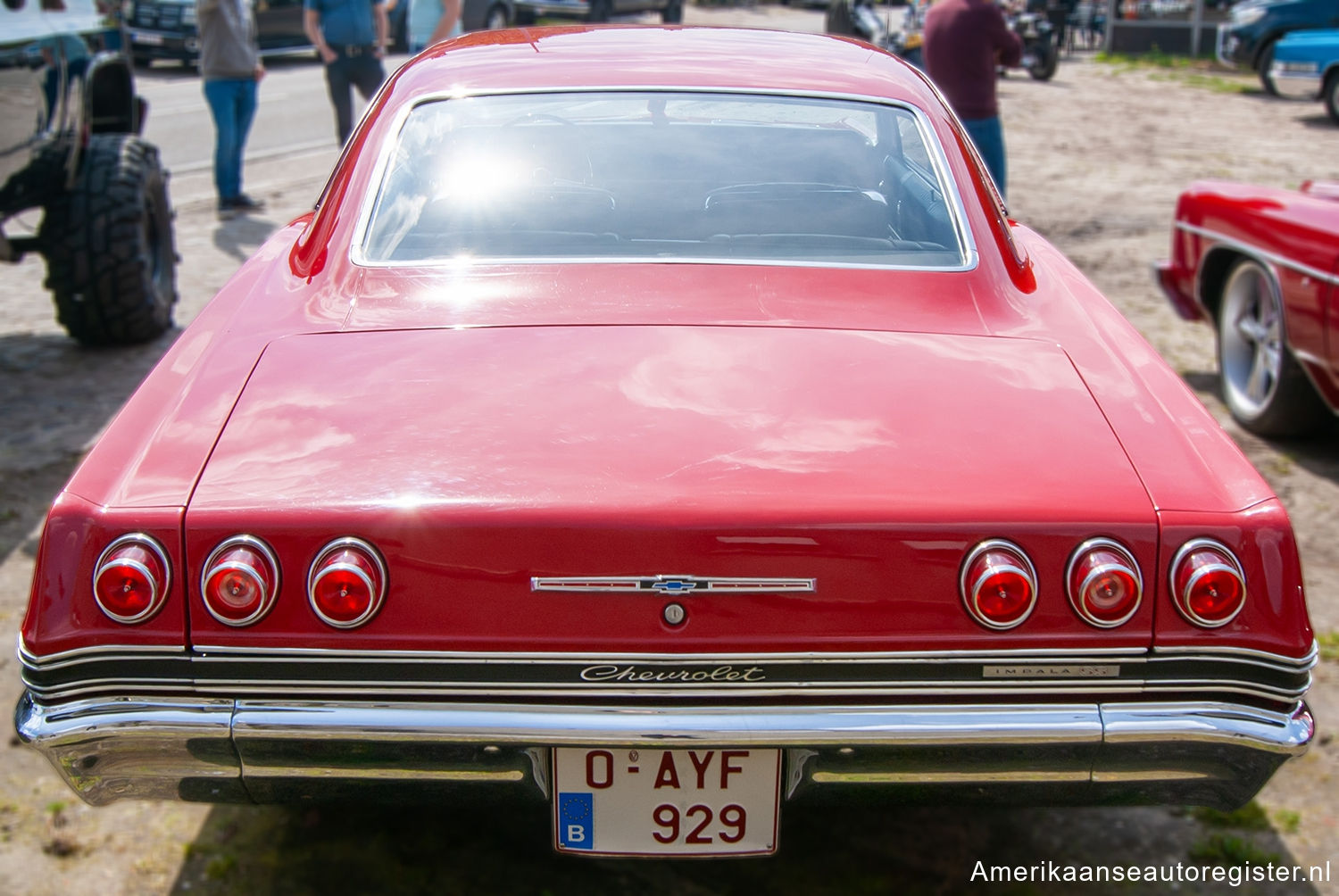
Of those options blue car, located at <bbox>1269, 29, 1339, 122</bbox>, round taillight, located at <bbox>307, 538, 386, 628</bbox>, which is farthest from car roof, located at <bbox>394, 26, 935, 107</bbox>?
blue car, located at <bbox>1269, 29, 1339, 122</bbox>

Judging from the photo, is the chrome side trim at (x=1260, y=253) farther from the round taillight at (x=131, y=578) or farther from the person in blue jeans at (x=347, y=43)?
the person in blue jeans at (x=347, y=43)

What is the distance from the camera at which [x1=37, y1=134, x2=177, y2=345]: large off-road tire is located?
5.70m

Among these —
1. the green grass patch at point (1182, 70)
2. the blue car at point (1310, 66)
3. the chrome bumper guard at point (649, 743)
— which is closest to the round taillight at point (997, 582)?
the chrome bumper guard at point (649, 743)

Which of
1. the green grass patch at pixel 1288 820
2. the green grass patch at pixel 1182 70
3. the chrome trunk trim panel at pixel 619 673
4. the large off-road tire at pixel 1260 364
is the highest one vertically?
the green grass patch at pixel 1182 70

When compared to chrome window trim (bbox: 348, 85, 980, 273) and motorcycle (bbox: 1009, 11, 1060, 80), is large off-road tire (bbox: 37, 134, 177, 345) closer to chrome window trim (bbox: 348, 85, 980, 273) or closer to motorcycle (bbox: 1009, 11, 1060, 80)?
chrome window trim (bbox: 348, 85, 980, 273)

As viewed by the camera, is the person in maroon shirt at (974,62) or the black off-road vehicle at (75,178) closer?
the black off-road vehicle at (75,178)

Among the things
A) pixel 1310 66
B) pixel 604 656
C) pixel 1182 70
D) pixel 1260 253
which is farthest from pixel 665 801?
pixel 1182 70

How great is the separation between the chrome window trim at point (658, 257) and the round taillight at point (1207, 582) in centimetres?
89

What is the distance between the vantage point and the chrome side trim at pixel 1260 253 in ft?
14.6

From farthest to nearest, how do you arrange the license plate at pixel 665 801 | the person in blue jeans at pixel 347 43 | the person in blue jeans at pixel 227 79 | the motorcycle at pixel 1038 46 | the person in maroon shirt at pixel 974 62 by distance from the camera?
the motorcycle at pixel 1038 46 < the person in blue jeans at pixel 347 43 < the person in blue jeans at pixel 227 79 < the person in maroon shirt at pixel 974 62 < the license plate at pixel 665 801

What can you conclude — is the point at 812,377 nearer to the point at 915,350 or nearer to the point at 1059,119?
the point at 915,350

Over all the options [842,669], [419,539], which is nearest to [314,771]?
[419,539]

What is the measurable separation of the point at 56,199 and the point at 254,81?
11.6ft

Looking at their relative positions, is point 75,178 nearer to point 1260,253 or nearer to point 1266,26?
point 1260,253
